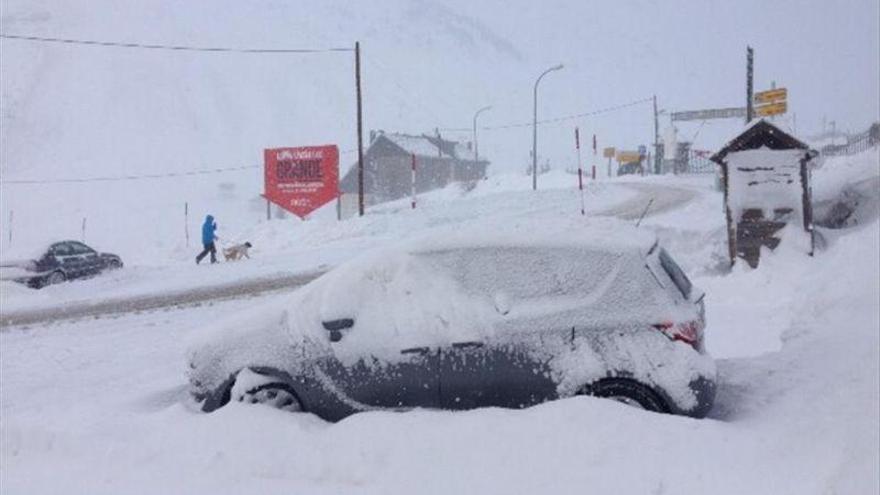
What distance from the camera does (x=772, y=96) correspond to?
23.5m

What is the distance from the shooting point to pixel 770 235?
1319cm

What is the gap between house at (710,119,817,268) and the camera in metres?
13.2

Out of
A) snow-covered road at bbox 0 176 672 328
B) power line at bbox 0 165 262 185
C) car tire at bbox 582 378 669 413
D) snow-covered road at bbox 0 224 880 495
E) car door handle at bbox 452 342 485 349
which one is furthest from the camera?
power line at bbox 0 165 262 185

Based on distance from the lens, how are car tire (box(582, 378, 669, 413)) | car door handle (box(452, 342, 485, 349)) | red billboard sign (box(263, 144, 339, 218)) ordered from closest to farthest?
car tire (box(582, 378, 669, 413))
car door handle (box(452, 342, 485, 349))
red billboard sign (box(263, 144, 339, 218))

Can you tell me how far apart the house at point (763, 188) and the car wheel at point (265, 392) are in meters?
9.52

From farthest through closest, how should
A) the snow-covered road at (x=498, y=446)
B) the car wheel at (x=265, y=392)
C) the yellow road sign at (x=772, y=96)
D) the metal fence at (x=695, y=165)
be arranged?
the metal fence at (x=695, y=165) → the yellow road sign at (x=772, y=96) → the car wheel at (x=265, y=392) → the snow-covered road at (x=498, y=446)

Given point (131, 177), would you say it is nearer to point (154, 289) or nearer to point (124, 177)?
point (124, 177)

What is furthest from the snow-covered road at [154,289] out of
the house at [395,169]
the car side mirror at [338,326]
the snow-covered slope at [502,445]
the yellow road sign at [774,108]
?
the house at [395,169]

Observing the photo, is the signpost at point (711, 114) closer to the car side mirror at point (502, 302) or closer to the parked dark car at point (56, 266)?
the parked dark car at point (56, 266)

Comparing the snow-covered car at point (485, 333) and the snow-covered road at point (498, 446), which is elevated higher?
the snow-covered car at point (485, 333)

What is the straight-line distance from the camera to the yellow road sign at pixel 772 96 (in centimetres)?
2334

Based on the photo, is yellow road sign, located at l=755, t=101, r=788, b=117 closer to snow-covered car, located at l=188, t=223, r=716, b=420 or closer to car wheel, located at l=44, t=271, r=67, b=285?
snow-covered car, located at l=188, t=223, r=716, b=420

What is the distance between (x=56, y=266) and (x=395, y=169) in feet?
180

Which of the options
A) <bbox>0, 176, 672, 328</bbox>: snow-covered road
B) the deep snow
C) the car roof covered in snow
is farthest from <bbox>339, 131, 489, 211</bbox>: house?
the car roof covered in snow
